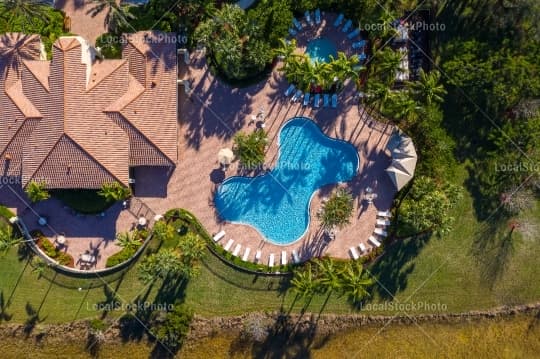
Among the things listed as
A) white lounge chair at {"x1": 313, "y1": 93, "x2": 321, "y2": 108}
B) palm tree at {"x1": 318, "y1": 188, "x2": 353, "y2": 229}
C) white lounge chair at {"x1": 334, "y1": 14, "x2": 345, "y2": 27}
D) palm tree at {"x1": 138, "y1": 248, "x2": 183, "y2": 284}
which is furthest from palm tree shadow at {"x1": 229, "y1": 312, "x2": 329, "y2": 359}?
white lounge chair at {"x1": 334, "y1": 14, "x2": 345, "y2": 27}

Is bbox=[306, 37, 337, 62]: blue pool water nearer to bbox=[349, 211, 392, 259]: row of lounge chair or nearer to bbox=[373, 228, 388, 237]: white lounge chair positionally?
bbox=[349, 211, 392, 259]: row of lounge chair

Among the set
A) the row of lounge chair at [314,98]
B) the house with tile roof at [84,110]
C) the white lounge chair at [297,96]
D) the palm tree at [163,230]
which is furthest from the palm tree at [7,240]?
the white lounge chair at [297,96]

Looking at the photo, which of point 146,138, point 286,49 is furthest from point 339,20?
point 146,138

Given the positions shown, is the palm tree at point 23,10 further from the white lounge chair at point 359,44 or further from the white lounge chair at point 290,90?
the white lounge chair at point 359,44

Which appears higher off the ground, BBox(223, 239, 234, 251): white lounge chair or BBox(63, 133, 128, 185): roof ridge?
BBox(63, 133, 128, 185): roof ridge

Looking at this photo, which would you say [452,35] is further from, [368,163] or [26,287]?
[26,287]

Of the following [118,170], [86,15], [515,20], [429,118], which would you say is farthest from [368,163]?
[86,15]

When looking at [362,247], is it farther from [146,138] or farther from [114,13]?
[114,13]
